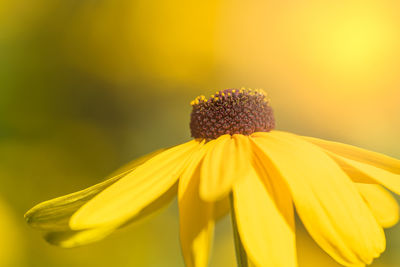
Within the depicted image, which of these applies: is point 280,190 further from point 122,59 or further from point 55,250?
point 122,59

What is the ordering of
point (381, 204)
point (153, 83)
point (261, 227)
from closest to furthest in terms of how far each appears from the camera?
1. point (261, 227)
2. point (381, 204)
3. point (153, 83)

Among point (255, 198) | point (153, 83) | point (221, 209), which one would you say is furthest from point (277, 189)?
point (153, 83)

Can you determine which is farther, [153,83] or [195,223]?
[153,83]

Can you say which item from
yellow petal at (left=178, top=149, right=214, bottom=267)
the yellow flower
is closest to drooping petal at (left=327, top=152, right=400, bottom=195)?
the yellow flower

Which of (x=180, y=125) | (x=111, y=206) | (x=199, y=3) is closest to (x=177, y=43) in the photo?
(x=199, y=3)

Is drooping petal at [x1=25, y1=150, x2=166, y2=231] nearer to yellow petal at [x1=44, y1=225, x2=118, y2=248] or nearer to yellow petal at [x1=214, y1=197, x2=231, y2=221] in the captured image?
yellow petal at [x1=44, y1=225, x2=118, y2=248]

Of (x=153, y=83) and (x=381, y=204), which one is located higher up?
(x=153, y=83)

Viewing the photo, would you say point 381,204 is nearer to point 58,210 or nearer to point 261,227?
point 261,227

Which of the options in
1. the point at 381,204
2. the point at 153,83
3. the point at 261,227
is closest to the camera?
the point at 261,227
